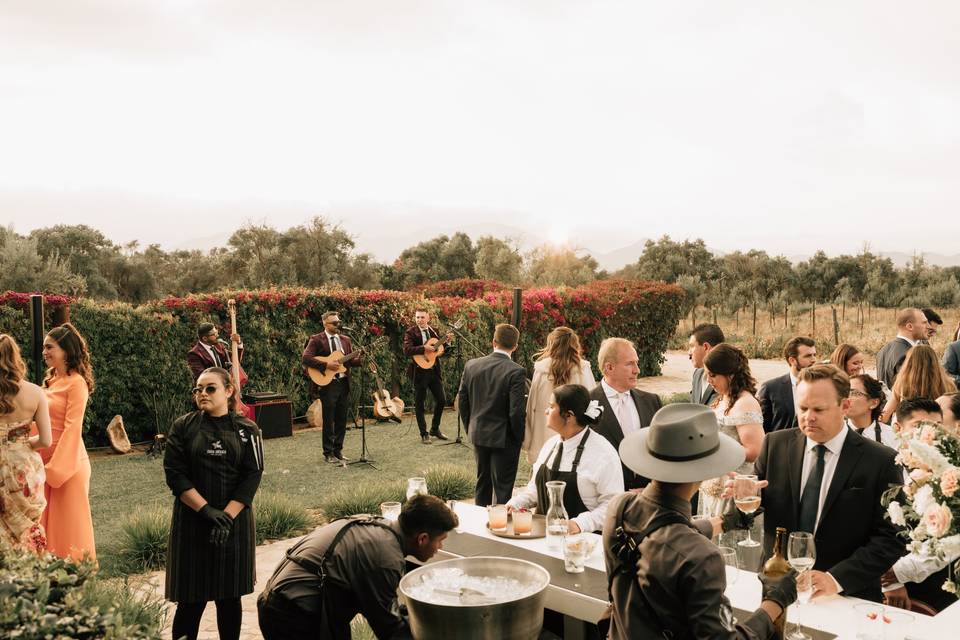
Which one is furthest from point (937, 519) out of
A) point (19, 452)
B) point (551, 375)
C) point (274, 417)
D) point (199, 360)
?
point (274, 417)

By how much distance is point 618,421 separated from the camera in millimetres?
5590

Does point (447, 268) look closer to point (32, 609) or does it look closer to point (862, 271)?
point (862, 271)

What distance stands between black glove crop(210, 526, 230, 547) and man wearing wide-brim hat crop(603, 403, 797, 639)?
8.39ft

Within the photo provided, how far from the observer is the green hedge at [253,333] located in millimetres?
11547

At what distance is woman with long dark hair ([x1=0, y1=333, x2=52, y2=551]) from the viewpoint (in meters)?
4.93

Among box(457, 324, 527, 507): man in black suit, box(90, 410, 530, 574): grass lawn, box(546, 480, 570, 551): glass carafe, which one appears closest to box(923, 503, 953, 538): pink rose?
box(546, 480, 570, 551): glass carafe

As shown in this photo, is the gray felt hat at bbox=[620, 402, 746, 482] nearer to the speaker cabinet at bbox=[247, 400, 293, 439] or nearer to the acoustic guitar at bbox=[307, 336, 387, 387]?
the acoustic guitar at bbox=[307, 336, 387, 387]

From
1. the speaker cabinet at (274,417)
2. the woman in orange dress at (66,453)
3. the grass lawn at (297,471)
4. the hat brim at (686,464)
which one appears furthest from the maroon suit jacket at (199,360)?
the hat brim at (686,464)

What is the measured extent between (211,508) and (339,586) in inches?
58.3

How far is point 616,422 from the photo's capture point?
5578mm

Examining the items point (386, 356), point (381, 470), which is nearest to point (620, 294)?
point (386, 356)

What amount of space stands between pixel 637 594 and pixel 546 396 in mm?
4507

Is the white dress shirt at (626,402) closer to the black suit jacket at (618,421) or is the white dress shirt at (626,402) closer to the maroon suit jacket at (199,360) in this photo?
the black suit jacket at (618,421)

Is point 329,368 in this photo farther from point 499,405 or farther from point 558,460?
point 558,460
